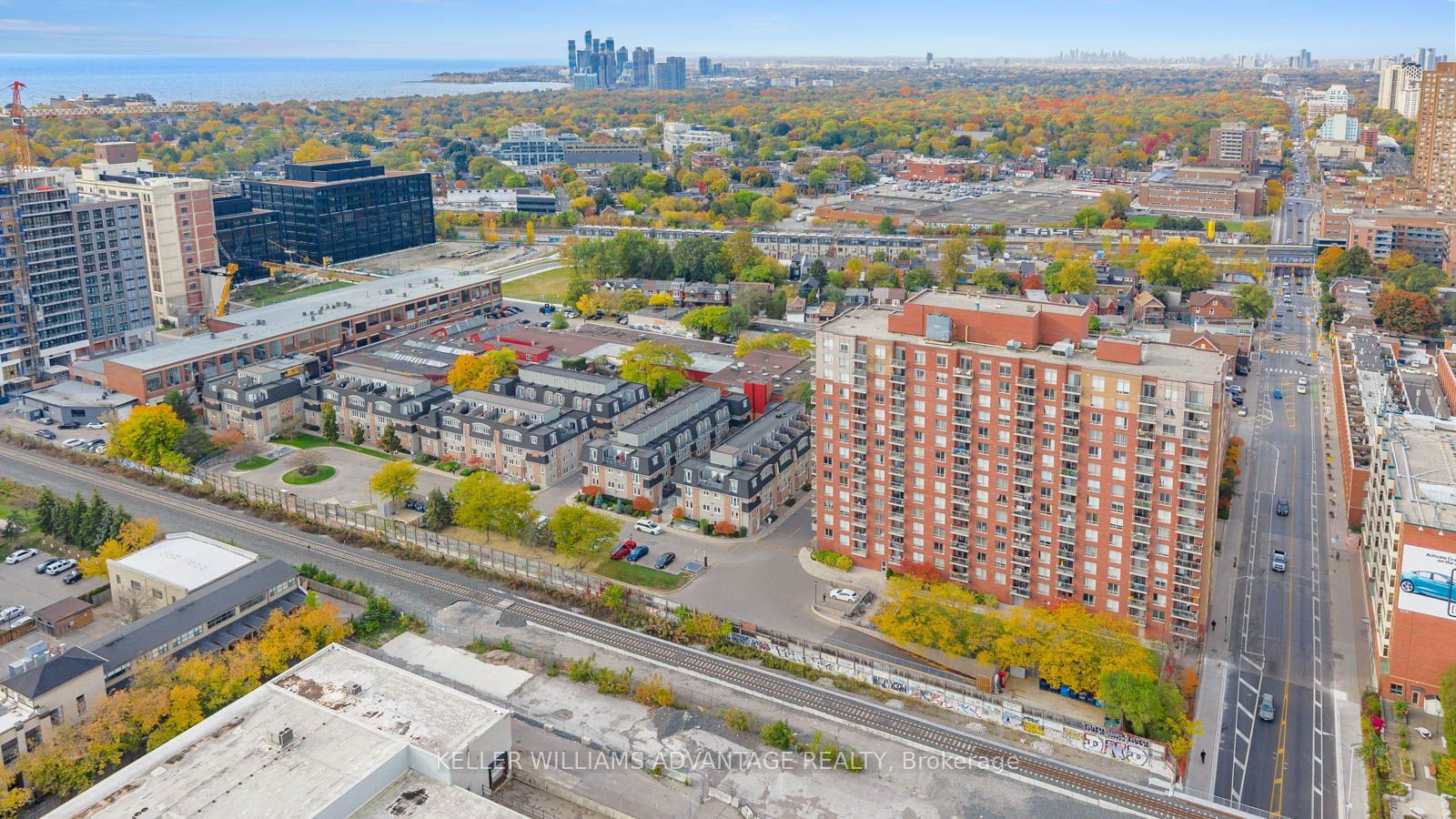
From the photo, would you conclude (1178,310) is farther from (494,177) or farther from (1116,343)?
(494,177)

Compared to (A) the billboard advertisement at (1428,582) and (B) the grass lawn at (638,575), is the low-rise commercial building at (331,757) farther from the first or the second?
(A) the billboard advertisement at (1428,582)

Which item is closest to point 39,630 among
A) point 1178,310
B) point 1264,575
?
point 1264,575

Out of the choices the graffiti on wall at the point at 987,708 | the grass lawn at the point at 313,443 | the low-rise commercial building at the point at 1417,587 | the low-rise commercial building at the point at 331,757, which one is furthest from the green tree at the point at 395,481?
the low-rise commercial building at the point at 1417,587

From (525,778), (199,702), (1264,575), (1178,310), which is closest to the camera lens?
(525,778)

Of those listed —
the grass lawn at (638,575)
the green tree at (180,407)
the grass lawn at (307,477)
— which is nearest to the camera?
the grass lawn at (638,575)

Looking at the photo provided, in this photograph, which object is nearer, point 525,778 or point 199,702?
point 525,778

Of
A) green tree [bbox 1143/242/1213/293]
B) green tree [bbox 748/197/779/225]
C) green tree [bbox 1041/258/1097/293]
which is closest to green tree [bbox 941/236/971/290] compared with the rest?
green tree [bbox 1041/258/1097/293]

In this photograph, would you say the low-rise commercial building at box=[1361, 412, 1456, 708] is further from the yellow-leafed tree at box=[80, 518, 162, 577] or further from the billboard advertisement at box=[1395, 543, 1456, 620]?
the yellow-leafed tree at box=[80, 518, 162, 577]
